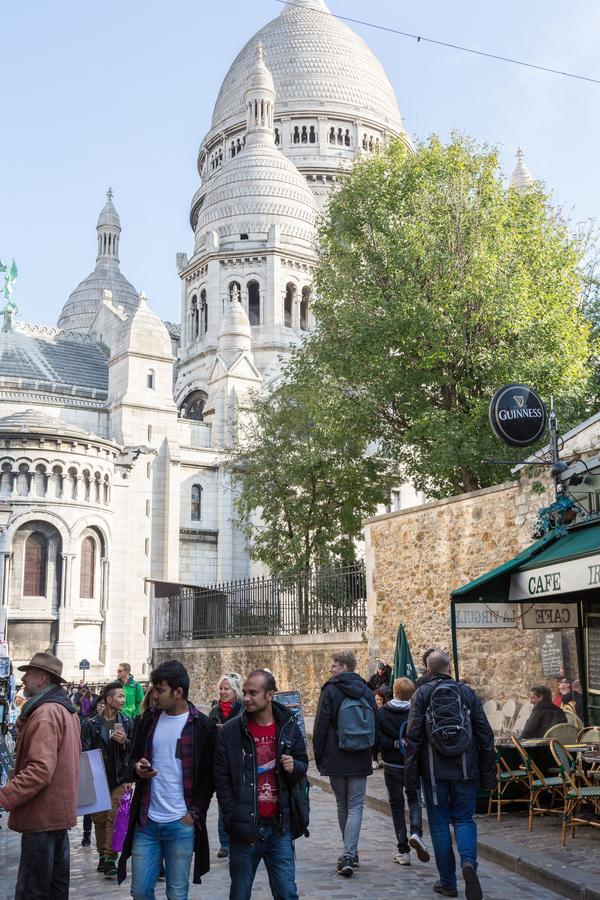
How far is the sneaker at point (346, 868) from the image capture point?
771 centimetres

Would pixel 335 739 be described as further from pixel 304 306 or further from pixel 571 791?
pixel 304 306

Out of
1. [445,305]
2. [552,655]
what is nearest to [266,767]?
[552,655]

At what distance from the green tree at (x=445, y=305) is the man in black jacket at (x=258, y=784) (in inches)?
561

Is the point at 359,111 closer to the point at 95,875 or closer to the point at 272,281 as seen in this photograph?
the point at 272,281

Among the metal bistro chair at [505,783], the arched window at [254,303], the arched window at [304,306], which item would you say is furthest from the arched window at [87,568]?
the metal bistro chair at [505,783]

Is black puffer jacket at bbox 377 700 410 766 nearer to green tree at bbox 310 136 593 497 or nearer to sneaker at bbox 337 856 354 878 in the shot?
sneaker at bbox 337 856 354 878

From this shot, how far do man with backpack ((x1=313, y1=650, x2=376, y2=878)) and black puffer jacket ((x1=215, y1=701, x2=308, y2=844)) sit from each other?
2607 mm

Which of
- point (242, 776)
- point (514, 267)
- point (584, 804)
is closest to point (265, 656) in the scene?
point (514, 267)

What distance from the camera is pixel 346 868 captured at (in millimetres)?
7727

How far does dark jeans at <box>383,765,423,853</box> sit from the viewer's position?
27.4 ft

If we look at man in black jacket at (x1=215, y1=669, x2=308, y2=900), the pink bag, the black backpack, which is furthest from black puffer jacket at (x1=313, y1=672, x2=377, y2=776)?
man in black jacket at (x1=215, y1=669, x2=308, y2=900)

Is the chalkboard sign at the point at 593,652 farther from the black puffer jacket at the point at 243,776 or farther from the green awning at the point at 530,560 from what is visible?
the black puffer jacket at the point at 243,776

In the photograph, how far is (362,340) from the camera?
836 inches

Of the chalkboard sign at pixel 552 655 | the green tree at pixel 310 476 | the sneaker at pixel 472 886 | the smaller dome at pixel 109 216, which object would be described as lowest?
the sneaker at pixel 472 886
